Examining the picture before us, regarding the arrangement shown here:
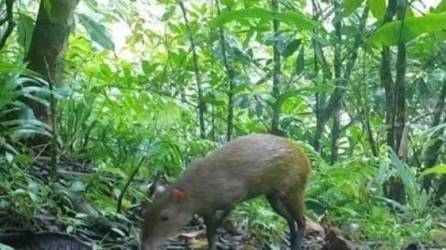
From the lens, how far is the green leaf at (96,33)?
4637 mm

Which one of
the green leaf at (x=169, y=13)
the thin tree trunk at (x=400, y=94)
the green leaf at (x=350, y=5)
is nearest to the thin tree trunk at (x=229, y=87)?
the green leaf at (x=169, y=13)

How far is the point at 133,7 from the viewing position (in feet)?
23.5

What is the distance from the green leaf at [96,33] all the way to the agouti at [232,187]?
48.3 inches

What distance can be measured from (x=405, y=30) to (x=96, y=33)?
160 cm

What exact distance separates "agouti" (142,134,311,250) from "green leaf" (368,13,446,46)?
102 centimetres

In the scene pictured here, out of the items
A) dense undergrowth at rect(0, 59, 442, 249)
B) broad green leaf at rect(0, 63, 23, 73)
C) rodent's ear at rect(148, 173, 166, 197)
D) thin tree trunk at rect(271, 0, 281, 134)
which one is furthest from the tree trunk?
broad green leaf at rect(0, 63, 23, 73)

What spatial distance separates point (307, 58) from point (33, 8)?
2.19m

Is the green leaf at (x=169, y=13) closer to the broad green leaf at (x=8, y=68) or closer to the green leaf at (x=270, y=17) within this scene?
the green leaf at (x=270, y=17)

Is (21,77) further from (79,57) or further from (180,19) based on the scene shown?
(180,19)

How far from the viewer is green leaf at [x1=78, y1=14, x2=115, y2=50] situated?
4637 millimetres

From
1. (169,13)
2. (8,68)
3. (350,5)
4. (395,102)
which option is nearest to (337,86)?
(395,102)

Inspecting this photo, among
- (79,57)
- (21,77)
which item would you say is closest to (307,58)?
(79,57)

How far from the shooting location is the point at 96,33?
469cm

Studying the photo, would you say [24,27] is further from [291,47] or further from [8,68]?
[291,47]
